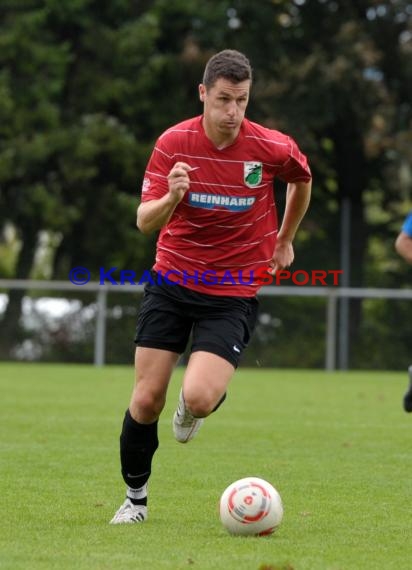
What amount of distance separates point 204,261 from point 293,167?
73 cm

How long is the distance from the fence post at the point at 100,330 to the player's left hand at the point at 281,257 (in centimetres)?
1761

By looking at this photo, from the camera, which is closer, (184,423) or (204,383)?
(204,383)

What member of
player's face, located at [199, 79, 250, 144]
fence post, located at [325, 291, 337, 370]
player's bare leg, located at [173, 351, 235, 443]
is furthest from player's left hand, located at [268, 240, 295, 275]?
fence post, located at [325, 291, 337, 370]

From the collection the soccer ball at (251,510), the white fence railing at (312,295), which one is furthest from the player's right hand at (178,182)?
the white fence railing at (312,295)

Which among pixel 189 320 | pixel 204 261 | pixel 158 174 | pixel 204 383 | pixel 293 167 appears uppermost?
pixel 293 167

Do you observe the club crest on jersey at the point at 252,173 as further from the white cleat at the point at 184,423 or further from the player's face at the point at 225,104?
the white cleat at the point at 184,423

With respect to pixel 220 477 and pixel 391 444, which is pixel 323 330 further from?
pixel 220 477

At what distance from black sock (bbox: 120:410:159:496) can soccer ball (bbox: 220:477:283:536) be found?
632mm

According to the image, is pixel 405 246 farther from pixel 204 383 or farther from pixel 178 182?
pixel 178 182

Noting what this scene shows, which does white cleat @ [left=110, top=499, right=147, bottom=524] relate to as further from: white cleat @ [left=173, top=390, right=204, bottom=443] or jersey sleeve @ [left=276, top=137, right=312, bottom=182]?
jersey sleeve @ [left=276, top=137, right=312, bottom=182]

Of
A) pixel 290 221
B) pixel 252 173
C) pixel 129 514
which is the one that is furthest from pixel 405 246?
pixel 129 514

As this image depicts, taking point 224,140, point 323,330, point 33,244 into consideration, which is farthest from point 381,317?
point 224,140

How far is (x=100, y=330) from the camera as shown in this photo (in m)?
24.4

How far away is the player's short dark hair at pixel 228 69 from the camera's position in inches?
241
